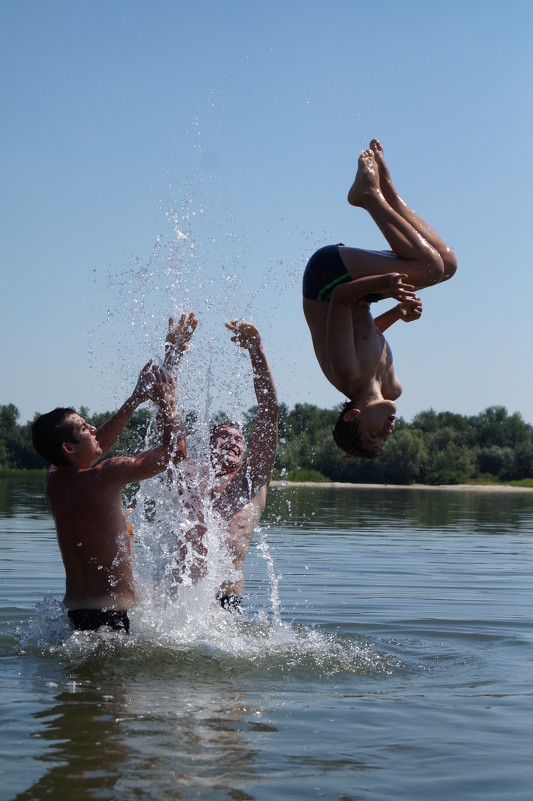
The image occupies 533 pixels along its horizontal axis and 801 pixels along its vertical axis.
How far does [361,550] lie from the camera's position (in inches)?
684

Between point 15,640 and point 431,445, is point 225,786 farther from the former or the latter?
point 431,445

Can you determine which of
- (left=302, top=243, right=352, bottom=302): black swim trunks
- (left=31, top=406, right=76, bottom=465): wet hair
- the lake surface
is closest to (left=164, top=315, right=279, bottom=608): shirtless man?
the lake surface

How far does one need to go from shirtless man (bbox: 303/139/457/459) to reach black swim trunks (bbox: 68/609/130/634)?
193 centimetres

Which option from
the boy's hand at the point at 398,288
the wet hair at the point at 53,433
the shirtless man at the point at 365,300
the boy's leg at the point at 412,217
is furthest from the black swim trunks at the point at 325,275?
the wet hair at the point at 53,433

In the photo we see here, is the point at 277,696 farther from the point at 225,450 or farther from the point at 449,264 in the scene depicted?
the point at 449,264

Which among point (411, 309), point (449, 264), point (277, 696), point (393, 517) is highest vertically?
point (449, 264)

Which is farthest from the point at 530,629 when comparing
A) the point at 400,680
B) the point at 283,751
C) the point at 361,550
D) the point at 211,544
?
the point at 361,550

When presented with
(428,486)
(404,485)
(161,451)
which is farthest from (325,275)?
(428,486)

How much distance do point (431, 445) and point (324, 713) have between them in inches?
2372

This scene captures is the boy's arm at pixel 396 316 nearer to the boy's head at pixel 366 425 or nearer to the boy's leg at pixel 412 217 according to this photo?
the boy's leg at pixel 412 217

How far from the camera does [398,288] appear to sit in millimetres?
6355

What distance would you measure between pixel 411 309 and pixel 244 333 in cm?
141

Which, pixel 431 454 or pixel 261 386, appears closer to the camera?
pixel 261 386

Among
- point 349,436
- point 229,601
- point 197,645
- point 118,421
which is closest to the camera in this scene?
point 349,436
